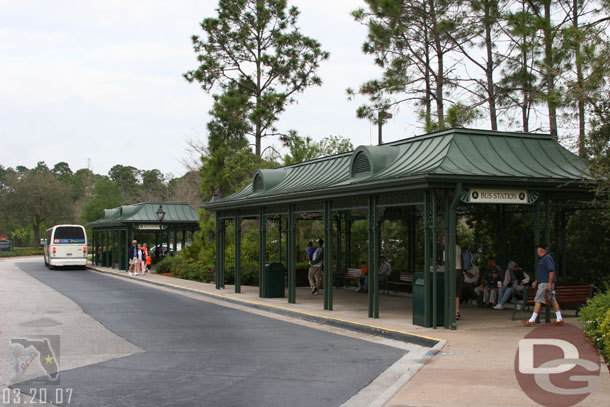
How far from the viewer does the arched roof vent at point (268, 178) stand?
→ 20609 millimetres

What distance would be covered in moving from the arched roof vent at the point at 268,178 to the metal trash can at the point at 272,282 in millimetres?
2553

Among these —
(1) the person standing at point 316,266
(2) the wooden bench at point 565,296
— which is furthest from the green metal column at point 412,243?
(2) the wooden bench at point 565,296

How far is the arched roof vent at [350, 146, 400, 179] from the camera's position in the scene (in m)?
15.2

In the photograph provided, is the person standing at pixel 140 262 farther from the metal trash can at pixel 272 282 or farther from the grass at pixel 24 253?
the grass at pixel 24 253

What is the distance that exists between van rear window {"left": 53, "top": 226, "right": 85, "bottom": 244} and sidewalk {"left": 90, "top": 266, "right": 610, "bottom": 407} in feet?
71.4

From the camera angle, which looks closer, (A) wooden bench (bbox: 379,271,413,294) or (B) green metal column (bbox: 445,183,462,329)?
(B) green metal column (bbox: 445,183,462,329)

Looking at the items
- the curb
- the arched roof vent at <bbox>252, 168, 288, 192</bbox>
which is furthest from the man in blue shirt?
the arched roof vent at <bbox>252, 168, 288, 192</bbox>

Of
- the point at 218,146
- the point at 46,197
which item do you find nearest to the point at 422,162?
the point at 218,146

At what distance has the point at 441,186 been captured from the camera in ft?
41.1

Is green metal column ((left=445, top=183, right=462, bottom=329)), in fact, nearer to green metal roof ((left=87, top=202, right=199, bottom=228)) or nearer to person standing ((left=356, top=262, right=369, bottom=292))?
person standing ((left=356, top=262, right=369, bottom=292))

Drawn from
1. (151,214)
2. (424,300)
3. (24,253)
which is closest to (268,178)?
(424,300)

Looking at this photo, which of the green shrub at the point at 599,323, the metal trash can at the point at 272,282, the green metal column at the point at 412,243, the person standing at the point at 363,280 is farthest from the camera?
the person standing at the point at 363,280

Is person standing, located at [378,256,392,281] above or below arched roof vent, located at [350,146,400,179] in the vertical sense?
below

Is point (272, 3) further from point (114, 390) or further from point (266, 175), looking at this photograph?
point (114, 390)
